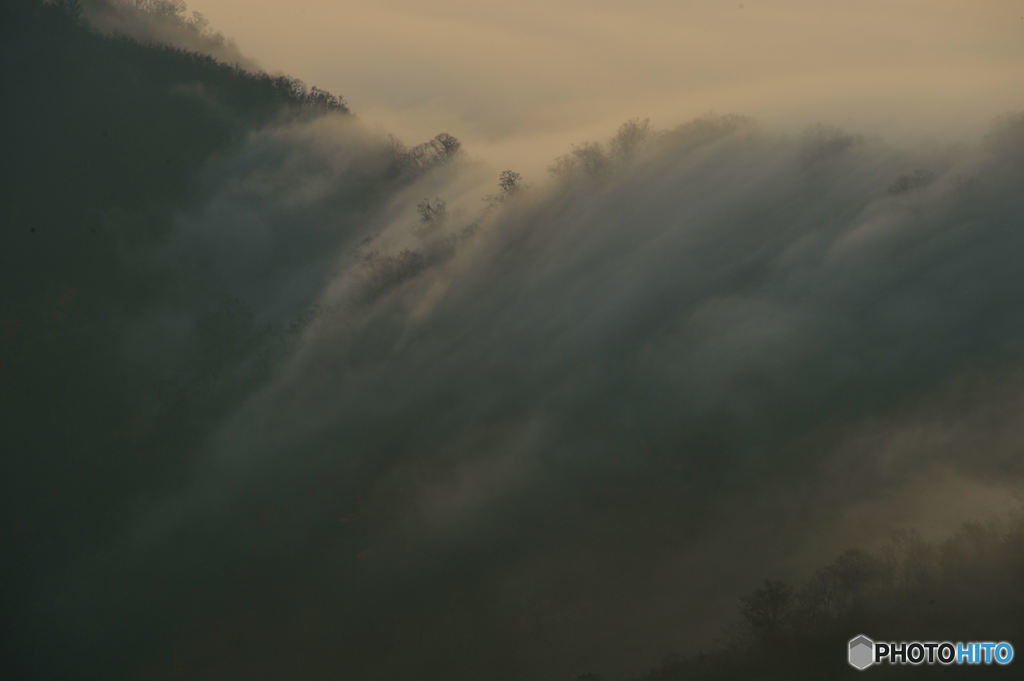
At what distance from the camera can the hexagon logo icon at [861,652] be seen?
22875mm

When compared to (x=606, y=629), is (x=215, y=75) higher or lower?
higher

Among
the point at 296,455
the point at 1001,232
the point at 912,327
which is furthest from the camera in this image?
the point at 296,455

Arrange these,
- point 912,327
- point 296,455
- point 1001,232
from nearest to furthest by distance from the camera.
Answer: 1. point 1001,232
2. point 912,327
3. point 296,455

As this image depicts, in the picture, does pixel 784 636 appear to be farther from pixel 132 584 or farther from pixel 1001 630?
pixel 132 584

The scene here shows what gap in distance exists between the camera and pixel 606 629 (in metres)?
27.9

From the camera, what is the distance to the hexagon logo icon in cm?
2288

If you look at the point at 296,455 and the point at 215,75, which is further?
the point at 296,455

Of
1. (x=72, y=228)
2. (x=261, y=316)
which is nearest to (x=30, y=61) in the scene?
(x=72, y=228)

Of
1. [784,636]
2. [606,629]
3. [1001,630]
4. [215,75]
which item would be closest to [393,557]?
[606,629]

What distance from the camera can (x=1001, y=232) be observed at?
26359 mm

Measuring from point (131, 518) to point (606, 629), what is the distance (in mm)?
17863

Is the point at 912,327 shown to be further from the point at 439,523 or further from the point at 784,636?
the point at 439,523

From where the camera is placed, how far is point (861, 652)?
75.7 feet

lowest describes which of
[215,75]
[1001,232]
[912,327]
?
[912,327]
